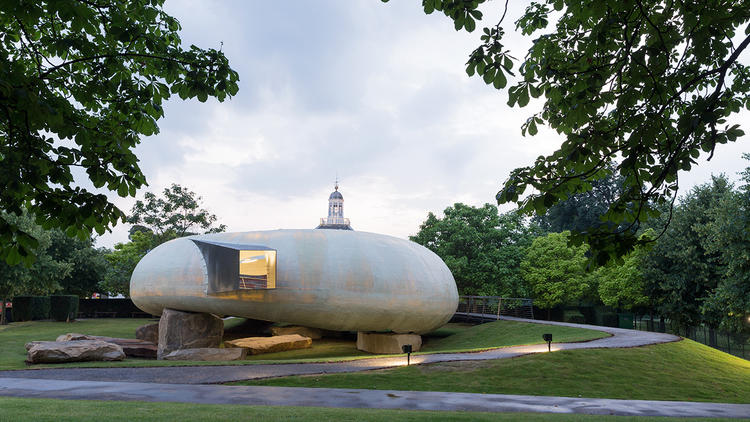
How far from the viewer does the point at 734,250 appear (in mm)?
20625

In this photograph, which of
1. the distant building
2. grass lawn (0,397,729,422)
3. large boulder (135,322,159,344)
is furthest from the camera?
the distant building

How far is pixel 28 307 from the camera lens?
38625 millimetres

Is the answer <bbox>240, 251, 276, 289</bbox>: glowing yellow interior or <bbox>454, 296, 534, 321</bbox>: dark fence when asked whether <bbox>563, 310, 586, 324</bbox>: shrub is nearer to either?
<bbox>454, 296, 534, 321</bbox>: dark fence

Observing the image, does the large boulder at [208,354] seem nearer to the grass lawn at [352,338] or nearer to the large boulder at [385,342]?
the grass lawn at [352,338]

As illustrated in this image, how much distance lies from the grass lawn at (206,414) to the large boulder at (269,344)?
14183 millimetres

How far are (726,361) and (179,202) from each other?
40333 millimetres

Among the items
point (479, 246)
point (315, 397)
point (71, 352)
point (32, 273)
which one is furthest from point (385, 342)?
point (32, 273)

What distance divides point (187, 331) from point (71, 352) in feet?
21.9

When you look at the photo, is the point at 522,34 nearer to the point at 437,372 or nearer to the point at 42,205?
the point at 42,205

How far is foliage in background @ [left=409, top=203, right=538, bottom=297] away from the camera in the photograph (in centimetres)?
3747

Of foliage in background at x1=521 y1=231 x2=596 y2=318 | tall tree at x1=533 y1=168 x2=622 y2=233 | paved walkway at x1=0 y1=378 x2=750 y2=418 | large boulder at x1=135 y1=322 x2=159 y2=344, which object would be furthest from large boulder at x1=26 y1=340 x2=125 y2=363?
tall tree at x1=533 y1=168 x2=622 y2=233

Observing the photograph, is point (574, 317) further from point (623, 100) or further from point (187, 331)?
point (623, 100)

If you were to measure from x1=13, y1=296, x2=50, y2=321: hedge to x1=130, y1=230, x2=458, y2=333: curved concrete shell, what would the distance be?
57.1 feet

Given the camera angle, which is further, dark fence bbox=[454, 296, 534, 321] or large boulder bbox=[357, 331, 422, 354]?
dark fence bbox=[454, 296, 534, 321]
